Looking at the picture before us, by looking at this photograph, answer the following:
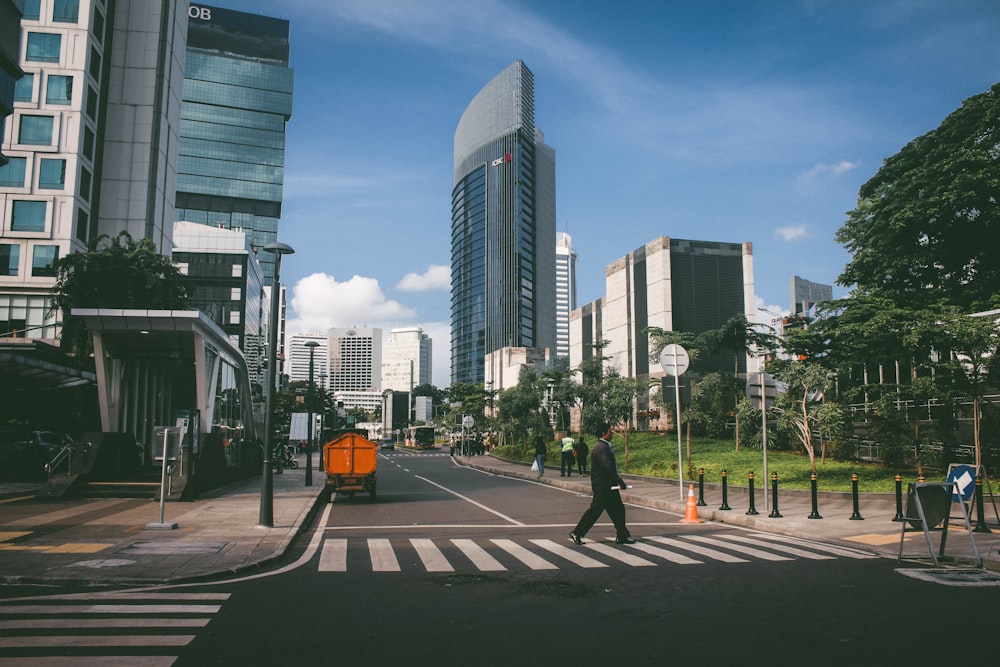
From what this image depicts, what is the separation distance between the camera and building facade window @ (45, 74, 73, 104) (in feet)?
164

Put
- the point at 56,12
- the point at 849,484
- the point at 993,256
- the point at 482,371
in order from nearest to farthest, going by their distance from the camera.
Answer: the point at 849,484 < the point at 993,256 < the point at 56,12 < the point at 482,371

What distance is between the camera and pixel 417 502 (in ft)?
66.0

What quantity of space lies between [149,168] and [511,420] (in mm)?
35225

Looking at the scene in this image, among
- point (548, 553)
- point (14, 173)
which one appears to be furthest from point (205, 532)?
point (14, 173)

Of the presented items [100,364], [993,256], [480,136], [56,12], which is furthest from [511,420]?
[480,136]

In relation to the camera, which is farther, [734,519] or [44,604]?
[734,519]

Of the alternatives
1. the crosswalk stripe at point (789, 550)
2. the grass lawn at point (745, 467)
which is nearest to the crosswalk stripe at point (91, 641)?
the crosswalk stripe at point (789, 550)

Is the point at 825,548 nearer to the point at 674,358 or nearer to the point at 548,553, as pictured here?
the point at 548,553

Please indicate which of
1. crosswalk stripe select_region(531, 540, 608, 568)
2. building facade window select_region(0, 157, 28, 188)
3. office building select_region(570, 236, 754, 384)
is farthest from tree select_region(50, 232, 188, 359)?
office building select_region(570, 236, 754, 384)

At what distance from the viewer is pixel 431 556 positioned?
10.5 metres

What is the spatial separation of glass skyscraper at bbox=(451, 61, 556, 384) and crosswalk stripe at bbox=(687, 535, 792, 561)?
157082 millimetres

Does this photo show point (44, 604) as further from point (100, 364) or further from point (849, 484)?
point (849, 484)

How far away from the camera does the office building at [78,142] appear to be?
47.8 metres

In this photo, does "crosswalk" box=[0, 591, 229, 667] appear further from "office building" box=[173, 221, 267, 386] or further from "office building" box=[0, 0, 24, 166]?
"office building" box=[173, 221, 267, 386]
